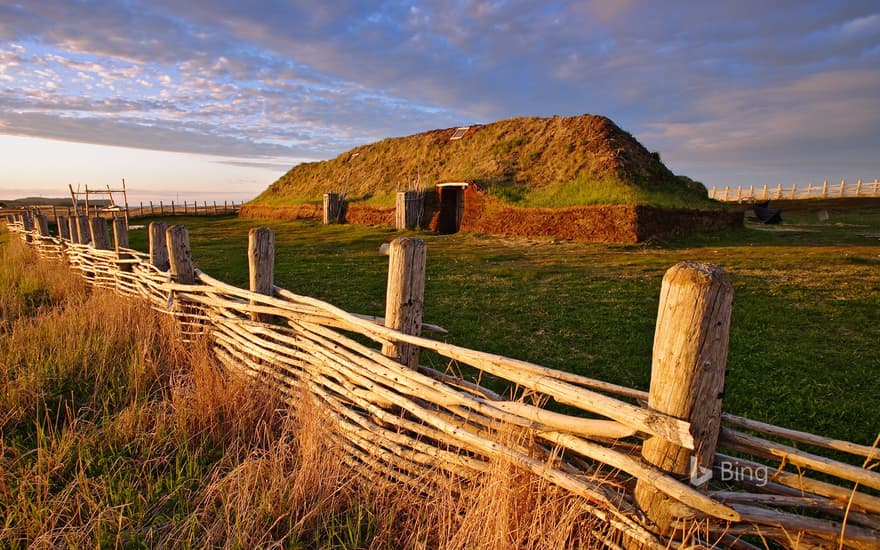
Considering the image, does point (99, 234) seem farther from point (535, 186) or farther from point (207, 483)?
point (535, 186)

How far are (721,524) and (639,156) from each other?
19143mm

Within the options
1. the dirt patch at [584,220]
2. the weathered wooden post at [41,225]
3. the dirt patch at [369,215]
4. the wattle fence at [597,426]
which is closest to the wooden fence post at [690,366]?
the wattle fence at [597,426]

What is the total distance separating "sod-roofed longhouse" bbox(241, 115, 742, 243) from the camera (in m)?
15.5

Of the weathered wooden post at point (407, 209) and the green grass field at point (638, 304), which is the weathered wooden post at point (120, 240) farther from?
the weathered wooden post at point (407, 209)

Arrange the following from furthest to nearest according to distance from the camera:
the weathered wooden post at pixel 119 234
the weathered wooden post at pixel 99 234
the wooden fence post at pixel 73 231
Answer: the wooden fence post at pixel 73 231, the weathered wooden post at pixel 99 234, the weathered wooden post at pixel 119 234

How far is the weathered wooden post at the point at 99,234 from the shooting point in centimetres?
734

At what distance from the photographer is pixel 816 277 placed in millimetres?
9250

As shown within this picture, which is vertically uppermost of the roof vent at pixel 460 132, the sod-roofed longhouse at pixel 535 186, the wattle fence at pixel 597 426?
the roof vent at pixel 460 132

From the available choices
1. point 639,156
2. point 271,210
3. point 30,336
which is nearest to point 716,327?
point 30,336

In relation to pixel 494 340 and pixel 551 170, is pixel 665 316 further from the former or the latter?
pixel 551 170

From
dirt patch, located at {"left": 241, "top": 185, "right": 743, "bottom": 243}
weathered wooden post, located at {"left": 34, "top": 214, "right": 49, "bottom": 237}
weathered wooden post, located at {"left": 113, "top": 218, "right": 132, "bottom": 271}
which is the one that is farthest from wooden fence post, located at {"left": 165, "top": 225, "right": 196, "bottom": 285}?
dirt patch, located at {"left": 241, "top": 185, "right": 743, "bottom": 243}

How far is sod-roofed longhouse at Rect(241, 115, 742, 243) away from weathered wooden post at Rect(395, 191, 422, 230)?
9 centimetres

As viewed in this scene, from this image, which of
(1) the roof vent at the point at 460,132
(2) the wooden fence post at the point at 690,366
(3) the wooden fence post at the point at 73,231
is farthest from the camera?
(1) the roof vent at the point at 460,132

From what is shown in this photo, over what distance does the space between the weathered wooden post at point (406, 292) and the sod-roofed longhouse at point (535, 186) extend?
13210 millimetres
